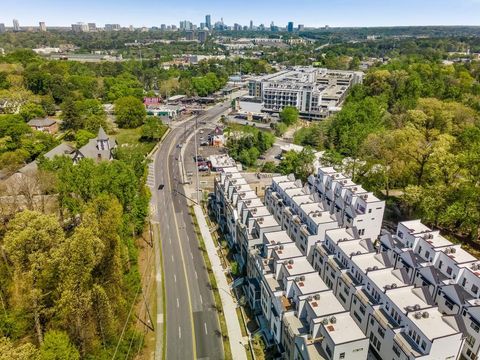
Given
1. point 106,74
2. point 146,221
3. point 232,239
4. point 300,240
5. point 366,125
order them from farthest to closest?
point 106,74 → point 366,125 → point 146,221 → point 232,239 → point 300,240

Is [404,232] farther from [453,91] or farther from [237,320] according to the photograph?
[453,91]

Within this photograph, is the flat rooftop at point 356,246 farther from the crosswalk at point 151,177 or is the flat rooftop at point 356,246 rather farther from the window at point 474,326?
the crosswalk at point 151,177

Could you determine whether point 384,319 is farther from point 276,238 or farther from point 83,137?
point 83,137

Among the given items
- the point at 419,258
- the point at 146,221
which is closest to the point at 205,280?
the point at 146,221

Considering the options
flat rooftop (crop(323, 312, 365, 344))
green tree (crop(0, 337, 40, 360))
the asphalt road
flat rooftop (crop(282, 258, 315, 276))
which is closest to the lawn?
the asphalt road

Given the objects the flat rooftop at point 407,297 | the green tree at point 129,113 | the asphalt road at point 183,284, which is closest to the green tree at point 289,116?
the green tree at point 129,113

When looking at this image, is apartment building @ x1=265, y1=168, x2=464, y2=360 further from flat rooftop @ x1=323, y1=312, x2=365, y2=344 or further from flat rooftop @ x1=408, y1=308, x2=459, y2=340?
flat rooftop @ x1=323, y1=312, x2=365, y2=344
